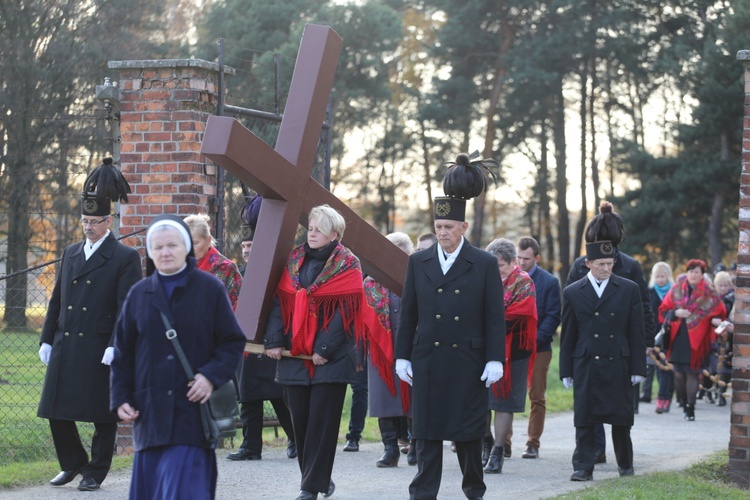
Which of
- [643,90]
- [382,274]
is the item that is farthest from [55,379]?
[643,90]

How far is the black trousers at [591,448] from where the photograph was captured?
348 inches

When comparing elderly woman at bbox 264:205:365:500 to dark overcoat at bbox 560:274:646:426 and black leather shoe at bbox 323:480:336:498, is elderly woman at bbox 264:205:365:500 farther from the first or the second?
dark overcoat at bbox 560:274:646:426

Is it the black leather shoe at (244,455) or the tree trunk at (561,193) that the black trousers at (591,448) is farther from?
the tree trunk at (561,193)

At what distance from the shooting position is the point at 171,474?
5422mm

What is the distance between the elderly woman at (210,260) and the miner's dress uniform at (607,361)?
263 centimetres

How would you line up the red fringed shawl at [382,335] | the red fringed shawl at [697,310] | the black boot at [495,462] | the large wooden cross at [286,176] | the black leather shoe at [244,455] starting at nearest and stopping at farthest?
the large wooden cross at [286,176] → the black boot at [495,462] → the black leather shoe at [244,455] → the red fringed shawl at [382,335] → the red fringed shawl at [697,310]

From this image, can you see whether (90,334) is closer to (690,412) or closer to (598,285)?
(598,285)

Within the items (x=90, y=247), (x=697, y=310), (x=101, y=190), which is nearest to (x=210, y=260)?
(x=90, y=247)

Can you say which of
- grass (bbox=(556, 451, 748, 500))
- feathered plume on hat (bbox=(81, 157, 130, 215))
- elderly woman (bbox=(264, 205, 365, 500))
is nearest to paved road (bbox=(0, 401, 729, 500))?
grass (bbox=(556, 451, 748, 500))

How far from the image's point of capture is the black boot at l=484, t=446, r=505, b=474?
30.2ft

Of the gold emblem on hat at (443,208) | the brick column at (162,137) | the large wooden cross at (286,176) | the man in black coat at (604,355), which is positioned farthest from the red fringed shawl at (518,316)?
the brick column at (162,137)

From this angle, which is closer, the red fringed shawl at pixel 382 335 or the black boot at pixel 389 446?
the black boot at pixel 389 446

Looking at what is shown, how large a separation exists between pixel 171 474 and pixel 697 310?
10.6 meters

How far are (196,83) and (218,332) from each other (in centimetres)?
425
